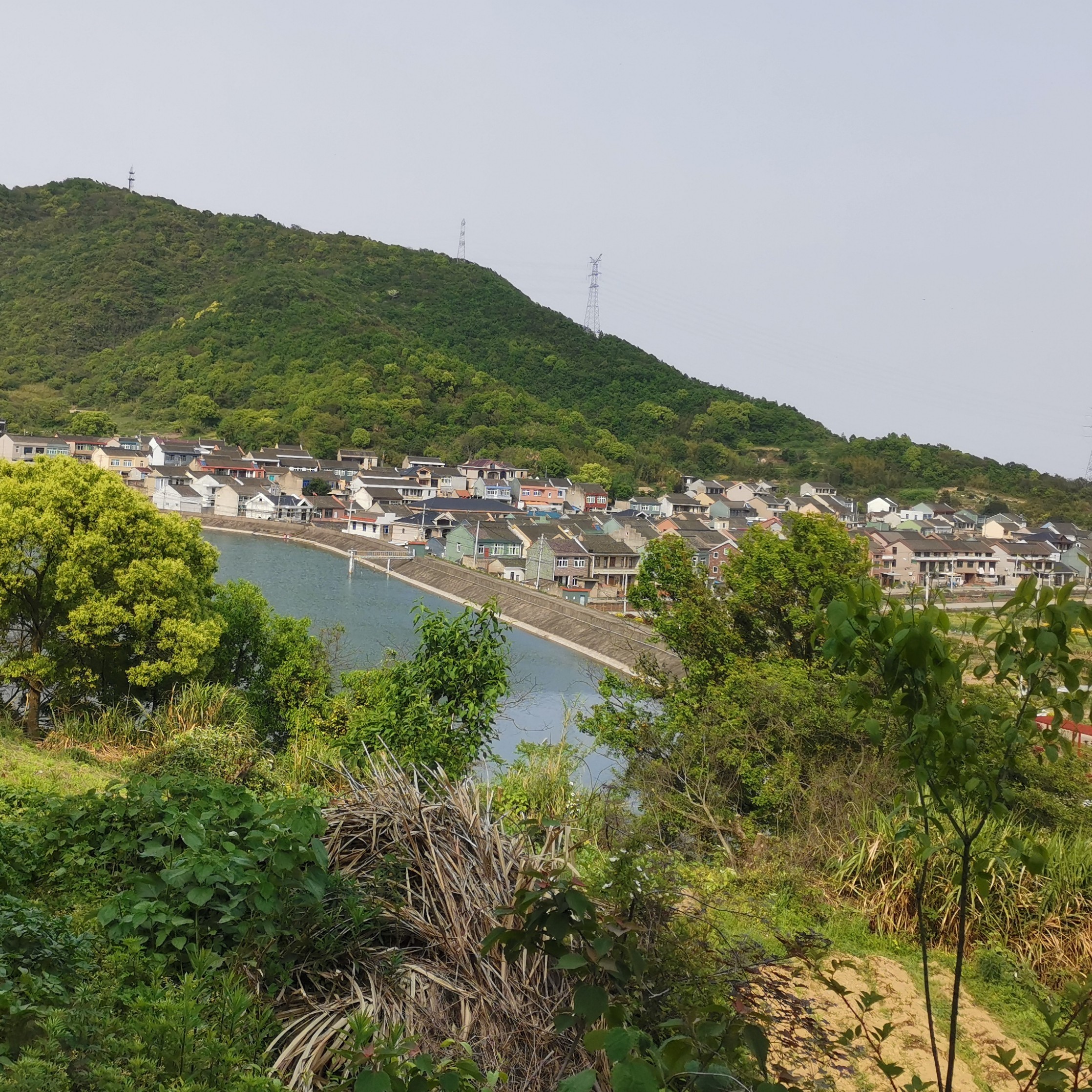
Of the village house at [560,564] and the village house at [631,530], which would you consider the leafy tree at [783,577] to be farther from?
the village house at [631,530]

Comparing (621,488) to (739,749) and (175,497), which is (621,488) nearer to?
(175,497)

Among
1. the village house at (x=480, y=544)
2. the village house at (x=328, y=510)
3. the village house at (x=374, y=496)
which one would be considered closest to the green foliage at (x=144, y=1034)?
the village house at (x=480, y=544)

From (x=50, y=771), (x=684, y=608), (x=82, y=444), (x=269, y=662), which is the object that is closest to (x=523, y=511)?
(x=82, y=444)

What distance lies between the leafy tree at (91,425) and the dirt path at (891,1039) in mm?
41805

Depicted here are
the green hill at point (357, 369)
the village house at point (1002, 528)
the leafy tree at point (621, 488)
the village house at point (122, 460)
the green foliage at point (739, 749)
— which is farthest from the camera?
the green hill at point (357, 369)

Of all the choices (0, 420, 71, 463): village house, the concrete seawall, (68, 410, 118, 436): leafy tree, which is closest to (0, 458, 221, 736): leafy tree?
the concrete seawall

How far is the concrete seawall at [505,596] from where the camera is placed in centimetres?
1720

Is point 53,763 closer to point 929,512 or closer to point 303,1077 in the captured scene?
point 303,1077

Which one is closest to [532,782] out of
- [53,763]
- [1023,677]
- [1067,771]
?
[53,763]

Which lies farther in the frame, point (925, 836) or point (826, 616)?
point (925, 836)

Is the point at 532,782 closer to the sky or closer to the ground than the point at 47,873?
closer to the ground

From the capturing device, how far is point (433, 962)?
5.98ft

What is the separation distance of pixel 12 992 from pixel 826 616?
1298 mm

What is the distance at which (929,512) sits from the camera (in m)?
40.5
